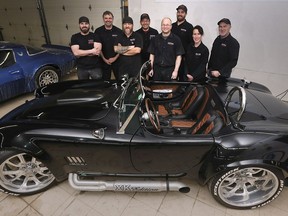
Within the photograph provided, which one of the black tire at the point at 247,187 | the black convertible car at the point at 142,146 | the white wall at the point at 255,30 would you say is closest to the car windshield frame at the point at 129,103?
the black convertible car at the point at 142,146

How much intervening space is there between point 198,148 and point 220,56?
241 centimetres

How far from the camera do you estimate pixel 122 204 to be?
2312 mm

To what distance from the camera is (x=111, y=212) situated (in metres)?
2.23

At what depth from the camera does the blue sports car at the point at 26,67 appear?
4.09 m

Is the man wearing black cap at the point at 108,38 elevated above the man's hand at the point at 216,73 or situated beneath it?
elevated above

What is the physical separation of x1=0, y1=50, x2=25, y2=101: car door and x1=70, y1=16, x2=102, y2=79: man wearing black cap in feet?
4.42

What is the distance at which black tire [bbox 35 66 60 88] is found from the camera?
15.0ft

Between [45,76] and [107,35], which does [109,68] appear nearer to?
[107,35]

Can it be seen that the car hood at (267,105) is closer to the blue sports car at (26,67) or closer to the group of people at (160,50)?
the group of people at (160,50)

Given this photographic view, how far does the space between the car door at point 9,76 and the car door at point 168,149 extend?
339 cm

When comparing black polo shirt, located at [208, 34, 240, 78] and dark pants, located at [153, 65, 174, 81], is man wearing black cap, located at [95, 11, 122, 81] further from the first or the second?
black polo shirt, located at [208, 34, 240, 78]

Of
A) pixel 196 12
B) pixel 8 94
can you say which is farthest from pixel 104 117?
pixel 196 12

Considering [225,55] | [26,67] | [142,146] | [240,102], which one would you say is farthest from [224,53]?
[26,67]

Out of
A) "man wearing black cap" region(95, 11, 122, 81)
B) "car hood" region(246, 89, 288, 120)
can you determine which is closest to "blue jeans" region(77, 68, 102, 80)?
"man wearing black cap" region(95, 11, 122, 81)
